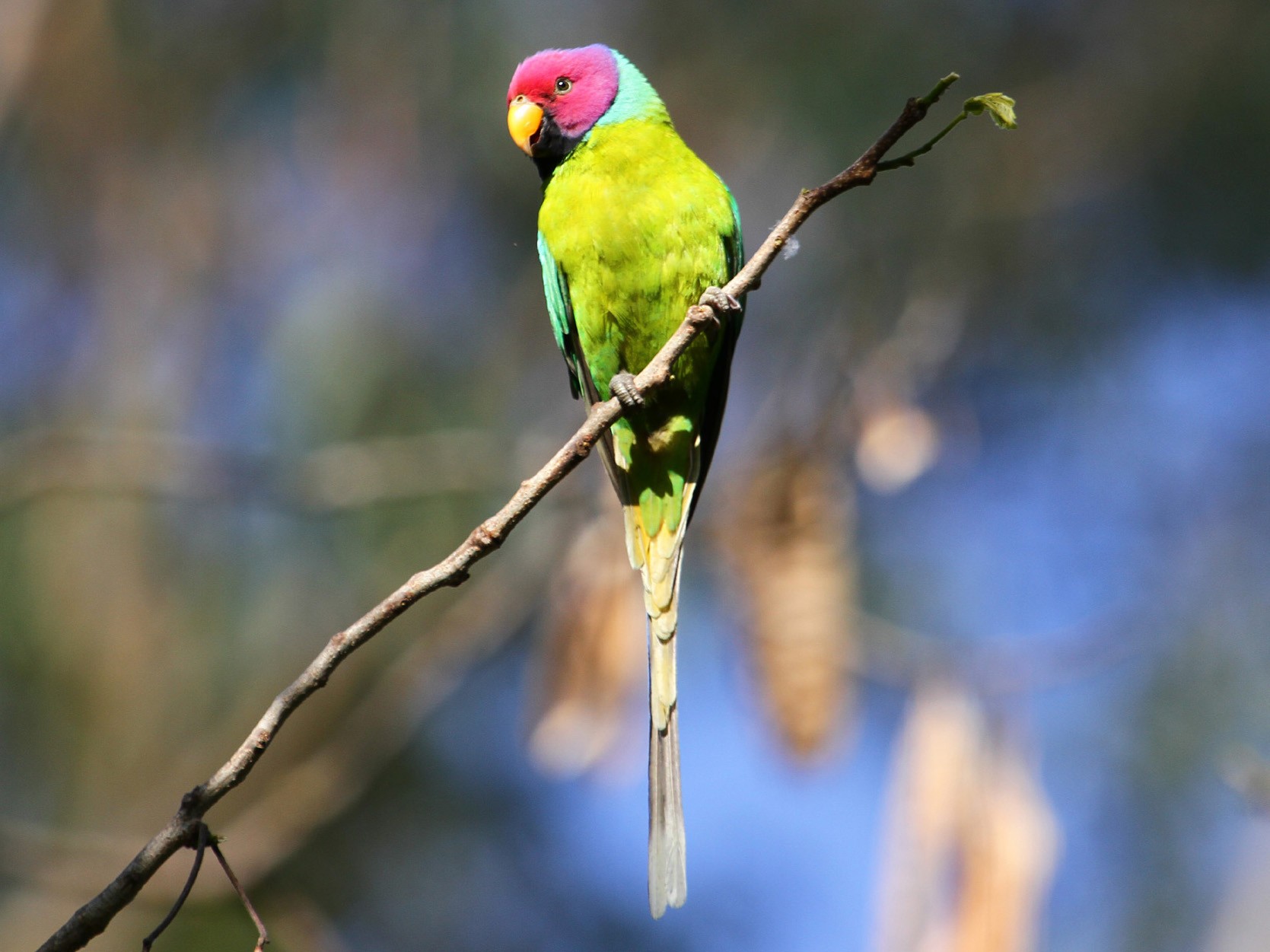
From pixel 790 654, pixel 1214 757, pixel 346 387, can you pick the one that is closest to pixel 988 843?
pixel 790 654

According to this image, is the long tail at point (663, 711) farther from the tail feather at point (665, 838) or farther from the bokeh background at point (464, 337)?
the bokeh background at point (464, 337)

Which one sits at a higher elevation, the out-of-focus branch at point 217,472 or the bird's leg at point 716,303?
the out-of-focus branch at point 217,472

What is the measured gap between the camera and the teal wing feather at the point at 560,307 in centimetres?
351

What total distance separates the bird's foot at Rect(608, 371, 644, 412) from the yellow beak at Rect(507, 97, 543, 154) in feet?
2.92

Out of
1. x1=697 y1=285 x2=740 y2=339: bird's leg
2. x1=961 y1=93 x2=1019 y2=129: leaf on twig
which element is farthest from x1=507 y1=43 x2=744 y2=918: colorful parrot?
x1=961 y1=93 x2=1019 y2=129: leaf on twig

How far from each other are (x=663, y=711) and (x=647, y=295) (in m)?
1.10

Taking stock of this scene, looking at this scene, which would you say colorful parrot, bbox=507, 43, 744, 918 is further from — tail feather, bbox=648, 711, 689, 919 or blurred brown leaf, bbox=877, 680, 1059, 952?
blurred brown leaf, bbox=877, 680, 1059, 952

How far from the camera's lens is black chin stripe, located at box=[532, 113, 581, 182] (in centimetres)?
373

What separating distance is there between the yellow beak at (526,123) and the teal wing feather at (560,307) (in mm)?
419

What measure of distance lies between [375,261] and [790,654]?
5.56 meters

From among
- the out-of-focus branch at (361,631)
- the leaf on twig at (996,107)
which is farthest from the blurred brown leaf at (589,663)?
the leaf on twig at (996,107)

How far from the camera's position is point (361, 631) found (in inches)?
82.8

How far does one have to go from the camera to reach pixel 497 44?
8.03 metres

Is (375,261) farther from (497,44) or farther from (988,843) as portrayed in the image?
(988,843)
